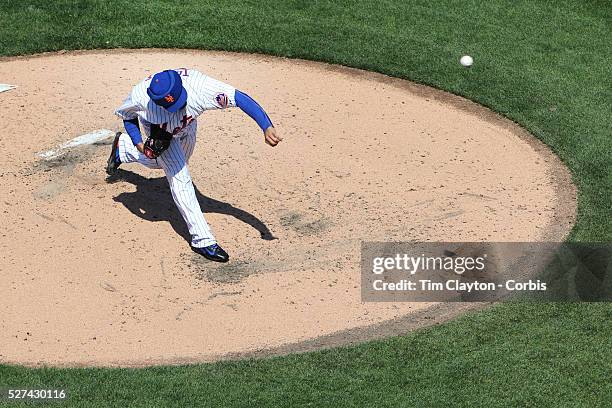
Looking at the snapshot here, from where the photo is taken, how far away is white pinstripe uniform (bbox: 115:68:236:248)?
33.8 ft

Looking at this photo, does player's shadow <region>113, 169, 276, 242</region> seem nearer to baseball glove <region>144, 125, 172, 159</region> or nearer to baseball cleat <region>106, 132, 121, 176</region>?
baseball cleat <region>106, 132, 121, 176</region>

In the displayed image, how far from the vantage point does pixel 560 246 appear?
35.7 ft

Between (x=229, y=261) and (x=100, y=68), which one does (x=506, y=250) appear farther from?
(x=100, y=68)

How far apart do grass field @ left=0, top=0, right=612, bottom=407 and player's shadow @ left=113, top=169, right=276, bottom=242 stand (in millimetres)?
2458

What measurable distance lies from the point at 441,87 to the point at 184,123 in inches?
189

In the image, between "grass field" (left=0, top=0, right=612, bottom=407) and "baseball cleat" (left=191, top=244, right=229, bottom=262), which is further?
"baseball cleat" (left=191, top=244, right=229, bottom=262)

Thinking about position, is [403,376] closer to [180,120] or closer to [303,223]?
[303,223]

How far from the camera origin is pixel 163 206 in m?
11.7

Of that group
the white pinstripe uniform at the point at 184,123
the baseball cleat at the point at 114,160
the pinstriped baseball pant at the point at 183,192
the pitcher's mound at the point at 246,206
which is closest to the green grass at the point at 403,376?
the pitcher's mound at the point at 246,206

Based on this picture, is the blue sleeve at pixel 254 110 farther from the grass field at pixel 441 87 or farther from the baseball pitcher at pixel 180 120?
the grass field at pixel 441 87

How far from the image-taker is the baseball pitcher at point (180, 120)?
10.1 meters

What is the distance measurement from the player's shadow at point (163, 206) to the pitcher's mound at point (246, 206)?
0.02m

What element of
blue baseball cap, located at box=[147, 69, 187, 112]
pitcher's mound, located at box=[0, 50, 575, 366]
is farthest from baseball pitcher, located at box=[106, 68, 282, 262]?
pitcher's mound, located at box=[0, 50, 575, 366]

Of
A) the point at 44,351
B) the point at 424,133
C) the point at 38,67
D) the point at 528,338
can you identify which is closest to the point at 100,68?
the point at 38,67
